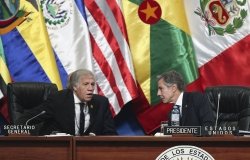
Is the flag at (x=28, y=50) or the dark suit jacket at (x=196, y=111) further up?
the flag at (x=28, y=50)

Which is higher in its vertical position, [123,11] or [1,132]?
[123,11]

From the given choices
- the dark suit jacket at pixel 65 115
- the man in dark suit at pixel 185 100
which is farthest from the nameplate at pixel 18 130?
the man in dark suit at pixel 185 100

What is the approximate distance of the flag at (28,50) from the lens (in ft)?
21.3

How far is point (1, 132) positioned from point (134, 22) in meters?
2.39

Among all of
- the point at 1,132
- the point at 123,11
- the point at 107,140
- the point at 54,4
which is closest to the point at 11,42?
the point at 54,4

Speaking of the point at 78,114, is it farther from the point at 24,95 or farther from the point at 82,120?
the point at 24,95

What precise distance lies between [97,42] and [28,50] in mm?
644

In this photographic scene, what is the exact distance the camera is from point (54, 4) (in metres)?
6.64

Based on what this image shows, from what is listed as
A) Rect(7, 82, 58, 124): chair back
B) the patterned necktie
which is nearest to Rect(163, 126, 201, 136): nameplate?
the patterned necktie

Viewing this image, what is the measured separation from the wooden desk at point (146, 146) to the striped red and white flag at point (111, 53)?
79.6 inches

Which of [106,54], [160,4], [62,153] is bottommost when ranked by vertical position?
[62,153]

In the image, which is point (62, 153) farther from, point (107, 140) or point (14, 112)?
point (14, 112)

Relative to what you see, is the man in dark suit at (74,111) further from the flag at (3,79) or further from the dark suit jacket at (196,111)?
the flag at (3,79)

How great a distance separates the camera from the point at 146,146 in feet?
14.7
